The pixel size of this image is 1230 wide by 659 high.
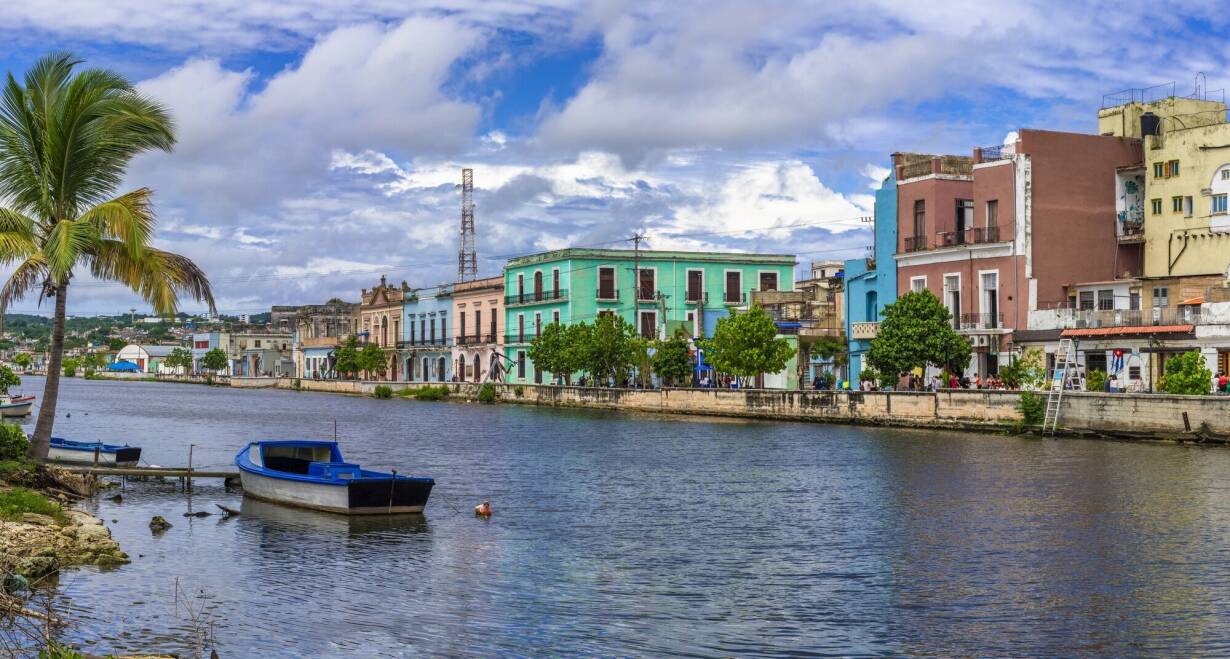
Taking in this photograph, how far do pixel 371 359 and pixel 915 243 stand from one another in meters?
68.6

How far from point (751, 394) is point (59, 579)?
46.2 meters

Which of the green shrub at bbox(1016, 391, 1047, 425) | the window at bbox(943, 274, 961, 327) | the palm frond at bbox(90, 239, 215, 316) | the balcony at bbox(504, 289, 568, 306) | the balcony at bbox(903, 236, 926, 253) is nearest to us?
the palm frond at bbox(90, 239, 215, 316)

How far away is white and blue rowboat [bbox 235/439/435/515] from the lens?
27.7 m

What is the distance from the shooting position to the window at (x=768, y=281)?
92375 millimetres

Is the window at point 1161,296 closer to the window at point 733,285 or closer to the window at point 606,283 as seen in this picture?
the window at point 733,285

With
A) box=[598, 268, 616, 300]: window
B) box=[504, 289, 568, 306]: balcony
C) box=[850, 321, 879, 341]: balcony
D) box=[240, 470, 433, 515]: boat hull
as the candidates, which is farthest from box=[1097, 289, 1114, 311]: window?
box=[504, 289, 568, 306]: balcony

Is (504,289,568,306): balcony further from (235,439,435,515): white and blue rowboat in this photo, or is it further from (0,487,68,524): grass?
(0,487,68,524): grass

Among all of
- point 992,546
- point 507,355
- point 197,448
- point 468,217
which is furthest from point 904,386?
point 468,217

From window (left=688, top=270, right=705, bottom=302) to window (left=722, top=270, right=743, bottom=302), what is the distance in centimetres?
187

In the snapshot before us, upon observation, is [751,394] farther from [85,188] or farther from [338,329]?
[338,329]

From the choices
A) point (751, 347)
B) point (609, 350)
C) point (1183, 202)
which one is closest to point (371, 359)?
point (609, 350)

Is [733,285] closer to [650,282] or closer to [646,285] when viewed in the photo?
[650,282]

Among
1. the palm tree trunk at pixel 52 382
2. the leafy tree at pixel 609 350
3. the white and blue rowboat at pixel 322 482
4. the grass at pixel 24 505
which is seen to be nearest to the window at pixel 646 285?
the leafy tree at pixel 609 350

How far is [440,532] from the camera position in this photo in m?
26.0
